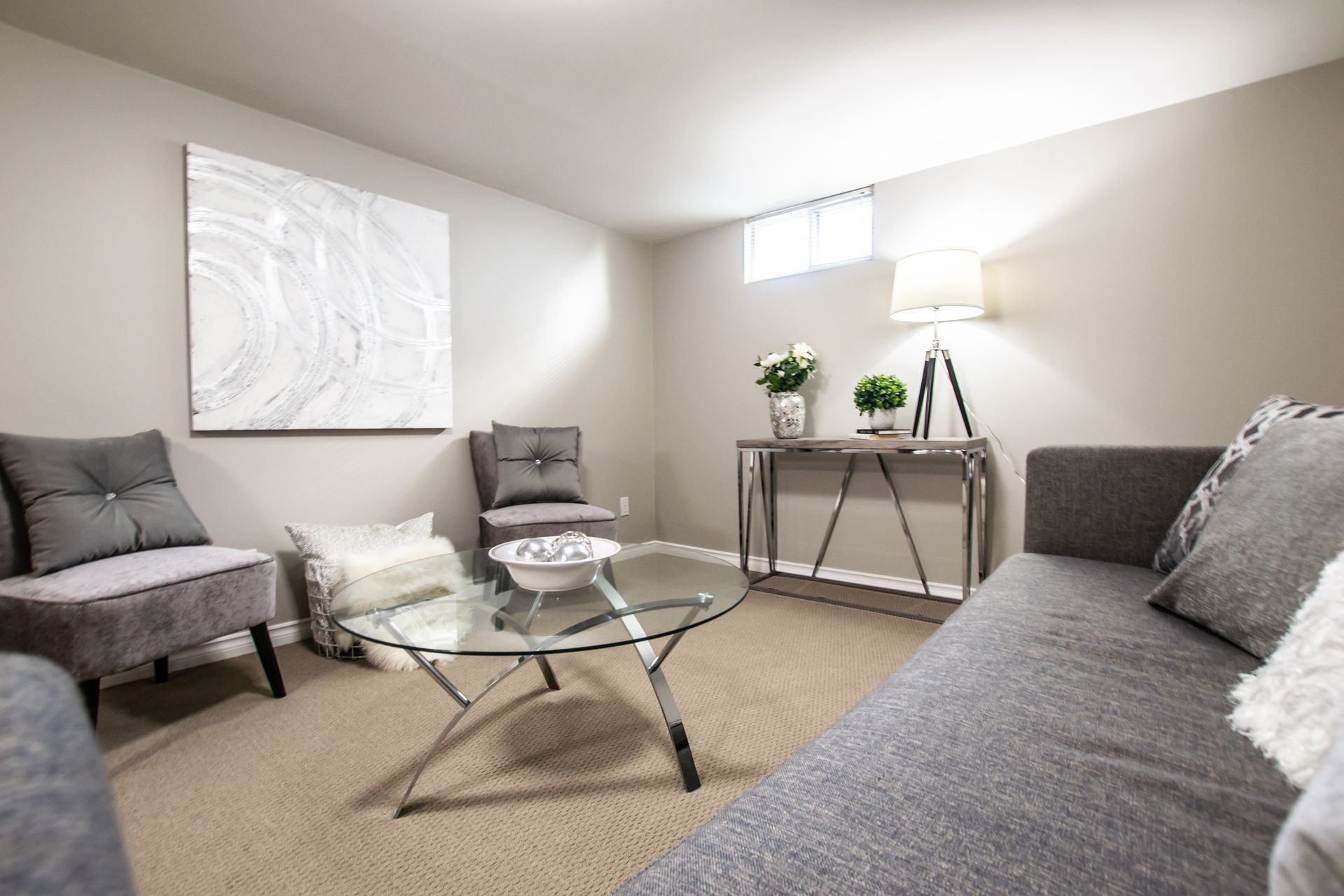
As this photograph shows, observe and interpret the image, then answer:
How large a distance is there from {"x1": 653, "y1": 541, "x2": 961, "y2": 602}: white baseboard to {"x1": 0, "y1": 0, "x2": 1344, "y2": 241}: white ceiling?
1939 mm

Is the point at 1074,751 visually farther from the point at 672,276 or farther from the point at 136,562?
the point at 672,276

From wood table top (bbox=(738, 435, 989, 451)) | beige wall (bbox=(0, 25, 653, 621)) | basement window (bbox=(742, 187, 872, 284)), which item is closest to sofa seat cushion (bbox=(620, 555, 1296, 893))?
wood table top (bbox=(738, 435, 989, 451))

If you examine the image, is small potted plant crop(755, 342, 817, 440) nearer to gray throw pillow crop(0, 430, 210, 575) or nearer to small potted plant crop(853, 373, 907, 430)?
small potted plant crop(853, 373, 907, 430)

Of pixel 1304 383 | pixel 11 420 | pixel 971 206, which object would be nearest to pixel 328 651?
pixel 11 420

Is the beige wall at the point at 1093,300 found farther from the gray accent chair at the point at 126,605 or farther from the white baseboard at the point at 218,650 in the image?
the gray accent chair at the point at 126,605

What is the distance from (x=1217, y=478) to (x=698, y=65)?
6.72 feet

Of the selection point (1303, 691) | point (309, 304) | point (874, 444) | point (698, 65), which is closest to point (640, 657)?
point (1303, 691)

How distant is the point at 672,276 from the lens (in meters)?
4.14

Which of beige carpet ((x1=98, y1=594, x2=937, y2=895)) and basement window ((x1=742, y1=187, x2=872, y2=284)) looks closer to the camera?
beige carpet ((x1=98, y1=594, x2=937, y2=895))

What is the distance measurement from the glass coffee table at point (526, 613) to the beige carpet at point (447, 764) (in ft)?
0.40

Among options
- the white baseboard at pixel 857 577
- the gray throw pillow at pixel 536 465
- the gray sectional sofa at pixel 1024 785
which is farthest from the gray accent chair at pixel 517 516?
the gray sectional sofa at pixel 1024 785

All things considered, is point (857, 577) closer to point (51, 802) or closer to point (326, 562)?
point (326, 562)

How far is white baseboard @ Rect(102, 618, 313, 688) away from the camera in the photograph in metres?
2.15

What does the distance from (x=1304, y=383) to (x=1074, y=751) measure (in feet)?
8.13
